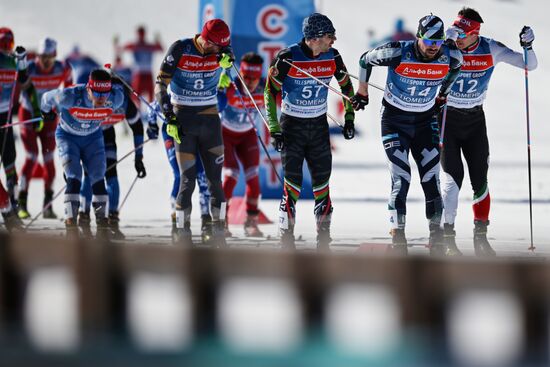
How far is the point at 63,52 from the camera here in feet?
151

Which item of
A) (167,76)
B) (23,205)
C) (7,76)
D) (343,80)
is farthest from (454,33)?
(23,205)

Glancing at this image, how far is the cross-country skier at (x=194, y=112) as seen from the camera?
10688 mm

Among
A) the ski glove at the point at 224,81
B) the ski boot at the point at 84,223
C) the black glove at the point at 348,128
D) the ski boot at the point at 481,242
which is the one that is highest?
the ski glove at the point at 224,81

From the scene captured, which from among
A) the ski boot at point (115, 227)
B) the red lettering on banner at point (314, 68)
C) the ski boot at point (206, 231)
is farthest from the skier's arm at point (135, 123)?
the red lettering on banner at point (314, 68)

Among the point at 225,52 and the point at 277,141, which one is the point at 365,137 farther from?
the point at 277,141

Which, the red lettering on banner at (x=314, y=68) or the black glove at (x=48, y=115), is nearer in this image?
Answer: the red lettering on banner at (x=314, y=68)

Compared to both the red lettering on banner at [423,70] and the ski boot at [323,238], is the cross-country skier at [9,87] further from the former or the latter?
the red lettering on banner at [423,70]

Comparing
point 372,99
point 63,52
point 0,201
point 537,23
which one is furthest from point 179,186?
point 537,23

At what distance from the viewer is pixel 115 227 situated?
1228 centimetres

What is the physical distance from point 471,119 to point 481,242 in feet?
3.68

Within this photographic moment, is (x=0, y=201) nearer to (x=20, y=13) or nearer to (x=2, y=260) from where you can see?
(x=2, y=260)

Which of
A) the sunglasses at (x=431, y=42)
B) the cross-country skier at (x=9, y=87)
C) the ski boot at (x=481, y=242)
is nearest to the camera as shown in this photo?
the sunglasses at (x=431, y=42)

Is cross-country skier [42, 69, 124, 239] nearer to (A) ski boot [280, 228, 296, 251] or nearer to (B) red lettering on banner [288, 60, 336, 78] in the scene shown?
(A) ski boot [280, 228, 296, 251]

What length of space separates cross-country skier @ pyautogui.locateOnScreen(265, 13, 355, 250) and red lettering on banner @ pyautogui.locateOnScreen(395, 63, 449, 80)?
0.62 meters
